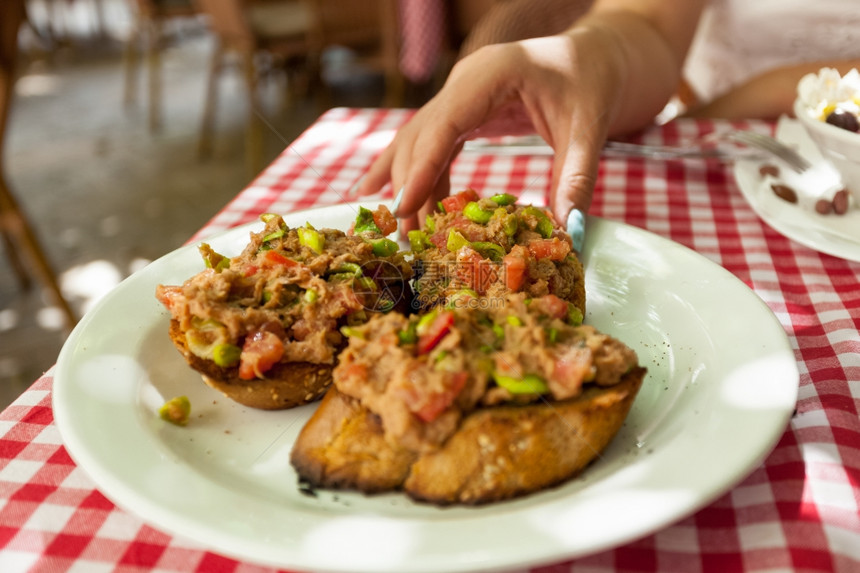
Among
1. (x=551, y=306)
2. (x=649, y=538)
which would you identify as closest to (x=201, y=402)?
(x=551, y=306)

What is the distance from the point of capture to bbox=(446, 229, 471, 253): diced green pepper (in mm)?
1669

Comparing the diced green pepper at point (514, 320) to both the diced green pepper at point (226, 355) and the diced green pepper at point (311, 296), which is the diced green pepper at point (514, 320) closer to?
the diced green pepper at point (311, 296)

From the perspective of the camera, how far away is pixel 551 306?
53.4 inches

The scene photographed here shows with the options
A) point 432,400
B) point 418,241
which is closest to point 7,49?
point 418,241

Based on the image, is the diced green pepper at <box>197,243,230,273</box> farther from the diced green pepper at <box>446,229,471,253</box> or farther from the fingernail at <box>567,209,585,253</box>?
the fingernail at <box>567,209,585,253</box>

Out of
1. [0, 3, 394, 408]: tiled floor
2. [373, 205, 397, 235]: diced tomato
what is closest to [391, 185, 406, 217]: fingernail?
[373, 205, 397, 235]: diced tomato

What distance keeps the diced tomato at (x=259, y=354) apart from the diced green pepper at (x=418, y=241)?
0.51 metres

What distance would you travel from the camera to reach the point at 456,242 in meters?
1.68

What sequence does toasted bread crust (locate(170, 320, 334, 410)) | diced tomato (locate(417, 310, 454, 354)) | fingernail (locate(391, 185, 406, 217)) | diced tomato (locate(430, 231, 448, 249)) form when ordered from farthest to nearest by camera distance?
fingernail (locate(391, 185, 406, 217)) < diced tomato (locate(430, 231, 448, 249)) < toasted bread crust (locate(170, 320, 334, 410)) < diced tomato (locate(417, 310, 454, 354))

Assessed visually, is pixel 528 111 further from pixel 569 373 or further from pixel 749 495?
pixel 749 495

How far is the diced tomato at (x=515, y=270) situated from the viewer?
1568mm

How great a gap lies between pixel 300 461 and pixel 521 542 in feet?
1.59

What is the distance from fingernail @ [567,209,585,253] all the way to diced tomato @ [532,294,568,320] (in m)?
0.59

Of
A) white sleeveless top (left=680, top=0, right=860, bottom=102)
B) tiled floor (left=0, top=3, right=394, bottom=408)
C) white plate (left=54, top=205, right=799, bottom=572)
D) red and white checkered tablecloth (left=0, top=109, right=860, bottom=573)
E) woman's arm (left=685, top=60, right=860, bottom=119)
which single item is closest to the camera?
white plate (left=54, top=205, right=799, bottom=572)
